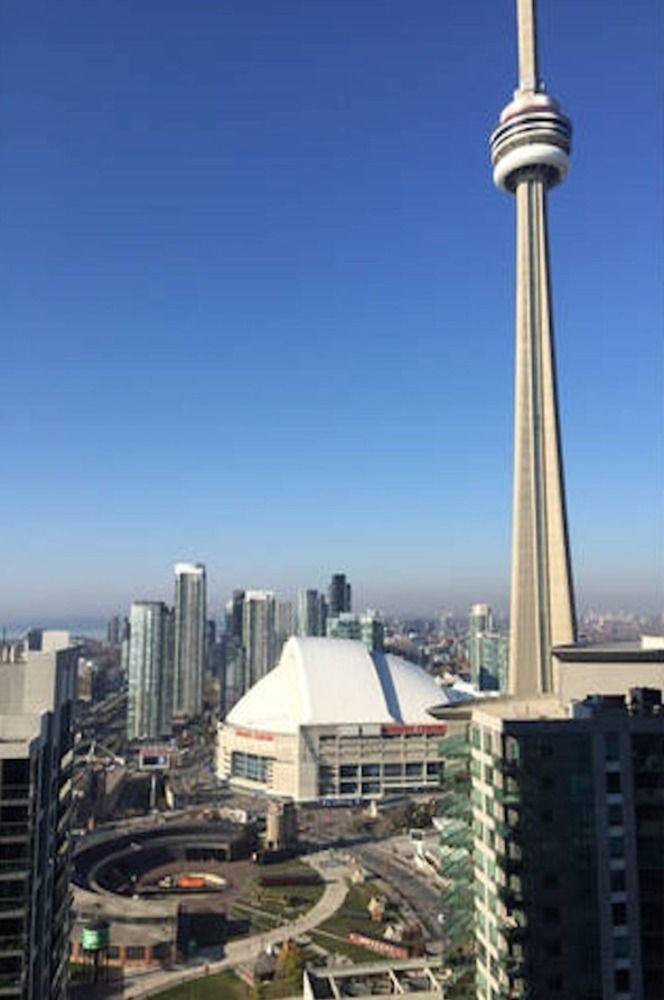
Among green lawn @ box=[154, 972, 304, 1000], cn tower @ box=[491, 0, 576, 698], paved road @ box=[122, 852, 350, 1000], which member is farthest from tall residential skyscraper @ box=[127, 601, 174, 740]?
green lawn @ box=[154, 972, 304, 1000]

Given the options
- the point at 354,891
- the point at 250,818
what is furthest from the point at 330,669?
the point at 354,891

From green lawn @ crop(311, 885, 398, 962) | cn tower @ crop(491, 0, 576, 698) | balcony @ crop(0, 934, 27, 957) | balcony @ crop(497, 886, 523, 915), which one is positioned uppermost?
cn tower @ crop(491, 0, 576, 698)

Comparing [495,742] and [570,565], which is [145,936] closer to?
[495,742]

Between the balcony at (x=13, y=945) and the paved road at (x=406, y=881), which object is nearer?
the balcony at (x=13, y=945)

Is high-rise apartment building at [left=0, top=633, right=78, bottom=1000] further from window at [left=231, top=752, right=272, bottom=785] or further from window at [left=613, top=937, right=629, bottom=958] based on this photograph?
window at [left=231, top=752, right=272, bottom=785]

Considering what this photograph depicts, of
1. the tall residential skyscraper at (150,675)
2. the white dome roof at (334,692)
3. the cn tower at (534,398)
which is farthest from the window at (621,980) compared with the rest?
the tall residential skyscraper at (150,675)

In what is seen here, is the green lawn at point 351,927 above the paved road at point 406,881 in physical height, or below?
above

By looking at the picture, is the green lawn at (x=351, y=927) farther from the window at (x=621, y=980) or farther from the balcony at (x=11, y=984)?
the balcony at (x=11, y=984)
